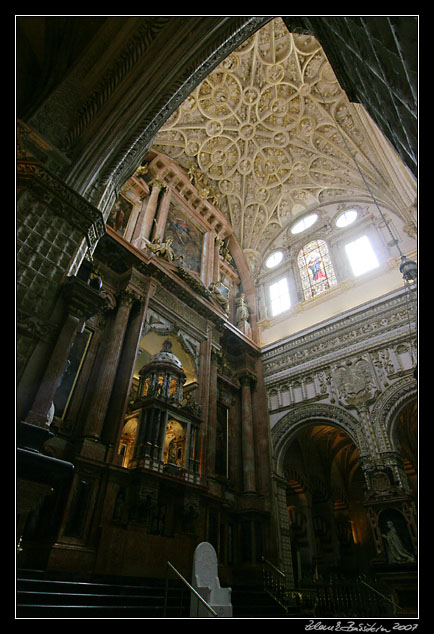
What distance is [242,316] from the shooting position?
54.1 feet

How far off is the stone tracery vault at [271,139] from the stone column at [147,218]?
3.23 meters

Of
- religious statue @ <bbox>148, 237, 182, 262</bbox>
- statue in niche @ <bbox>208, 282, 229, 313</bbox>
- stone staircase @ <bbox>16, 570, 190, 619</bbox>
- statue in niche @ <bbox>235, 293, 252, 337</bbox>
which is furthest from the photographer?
statue in niche @ <bbox>235, 293, 252, 337</bbox>

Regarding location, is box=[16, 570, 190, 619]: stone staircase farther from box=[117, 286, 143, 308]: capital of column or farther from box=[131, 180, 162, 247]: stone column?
box=[131, 180, 162, 247]: stone column

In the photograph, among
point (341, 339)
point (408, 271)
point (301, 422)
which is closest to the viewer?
point (408, 271)

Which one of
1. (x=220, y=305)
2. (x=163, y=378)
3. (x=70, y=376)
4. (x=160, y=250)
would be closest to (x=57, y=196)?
(x=70, y=376)

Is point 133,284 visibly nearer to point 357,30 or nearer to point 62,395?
point 62,395

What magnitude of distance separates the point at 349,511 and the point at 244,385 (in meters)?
8.35

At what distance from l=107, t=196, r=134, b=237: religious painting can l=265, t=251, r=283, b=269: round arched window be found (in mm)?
8017

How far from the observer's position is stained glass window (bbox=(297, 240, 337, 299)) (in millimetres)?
15547

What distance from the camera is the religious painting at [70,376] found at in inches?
323

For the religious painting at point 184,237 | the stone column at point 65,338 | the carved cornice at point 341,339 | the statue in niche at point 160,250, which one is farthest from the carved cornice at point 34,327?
the religious painting at point 184,237

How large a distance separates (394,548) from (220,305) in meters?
10.0

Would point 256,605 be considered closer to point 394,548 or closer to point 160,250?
point 394,548

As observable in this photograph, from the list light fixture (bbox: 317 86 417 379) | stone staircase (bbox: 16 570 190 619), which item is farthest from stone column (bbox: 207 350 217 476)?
light fixture (bbox: 317 86 417 379)
